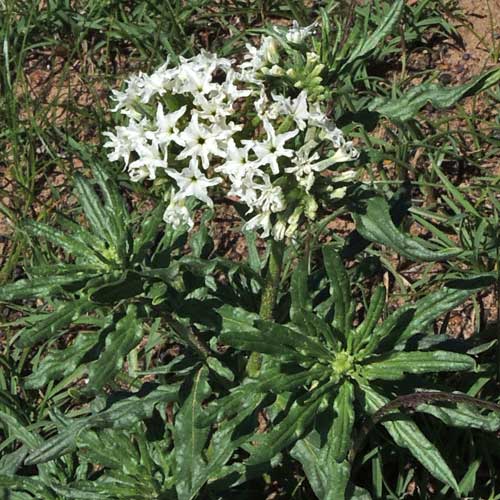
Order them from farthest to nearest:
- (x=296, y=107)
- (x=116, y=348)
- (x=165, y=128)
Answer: (x=116, y=348), (x=165, y=128), (x=296, y=107)

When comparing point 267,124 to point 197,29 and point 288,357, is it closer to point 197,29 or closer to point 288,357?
point 288,357

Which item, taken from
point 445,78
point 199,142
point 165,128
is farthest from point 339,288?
point 445,78

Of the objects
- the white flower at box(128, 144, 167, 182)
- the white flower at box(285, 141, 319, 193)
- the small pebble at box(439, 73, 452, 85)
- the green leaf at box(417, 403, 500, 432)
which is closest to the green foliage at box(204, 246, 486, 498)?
the green leaf at box(417, 403, 500, 432)

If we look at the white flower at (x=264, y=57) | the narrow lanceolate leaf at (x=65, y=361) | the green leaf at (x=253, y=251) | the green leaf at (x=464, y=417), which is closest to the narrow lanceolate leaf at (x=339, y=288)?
the green leaf at (x=464, y=417)

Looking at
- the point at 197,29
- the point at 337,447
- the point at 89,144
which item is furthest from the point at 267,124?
the point at 197,29

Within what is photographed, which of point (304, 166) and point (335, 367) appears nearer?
point (304, 166)

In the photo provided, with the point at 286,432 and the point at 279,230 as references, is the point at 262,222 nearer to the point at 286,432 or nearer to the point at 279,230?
the point at 279,230
